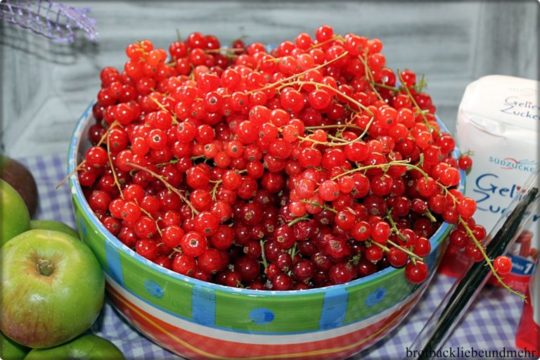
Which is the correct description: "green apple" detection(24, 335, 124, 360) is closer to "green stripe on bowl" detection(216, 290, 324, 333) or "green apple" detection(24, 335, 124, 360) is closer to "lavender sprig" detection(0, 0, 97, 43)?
"green stripe on bowl" detection(216, 290, 324, 333)

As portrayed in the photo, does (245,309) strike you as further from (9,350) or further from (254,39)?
(254,39)

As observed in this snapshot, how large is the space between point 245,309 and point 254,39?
22.3 inches

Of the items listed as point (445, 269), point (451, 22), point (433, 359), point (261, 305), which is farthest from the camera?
point (451, 22)

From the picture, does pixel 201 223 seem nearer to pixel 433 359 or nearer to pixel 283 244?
pixel 283 244

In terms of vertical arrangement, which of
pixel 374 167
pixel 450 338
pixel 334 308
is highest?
pixel 374 167

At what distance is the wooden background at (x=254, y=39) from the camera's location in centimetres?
97

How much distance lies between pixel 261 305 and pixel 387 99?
10.0 inches

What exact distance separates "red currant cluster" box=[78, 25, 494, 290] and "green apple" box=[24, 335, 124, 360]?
11 centimetres

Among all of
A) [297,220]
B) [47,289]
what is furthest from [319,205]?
[47,289]

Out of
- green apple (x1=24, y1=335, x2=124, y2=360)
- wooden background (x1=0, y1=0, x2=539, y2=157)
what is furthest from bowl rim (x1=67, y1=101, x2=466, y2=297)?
wooden background (x1=0, y1=0, x2=539, y2=157)

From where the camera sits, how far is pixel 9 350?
65 centimetres

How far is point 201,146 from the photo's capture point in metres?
0.63

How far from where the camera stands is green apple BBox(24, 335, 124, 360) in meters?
0.64

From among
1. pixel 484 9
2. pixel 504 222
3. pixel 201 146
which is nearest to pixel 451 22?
pixel 484 9
